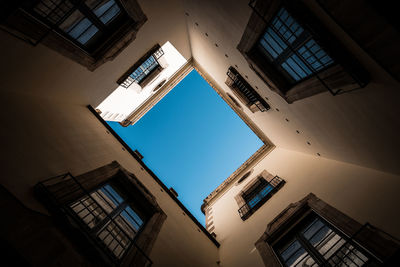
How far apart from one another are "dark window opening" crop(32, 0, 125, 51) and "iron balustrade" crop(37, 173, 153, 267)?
318 cm

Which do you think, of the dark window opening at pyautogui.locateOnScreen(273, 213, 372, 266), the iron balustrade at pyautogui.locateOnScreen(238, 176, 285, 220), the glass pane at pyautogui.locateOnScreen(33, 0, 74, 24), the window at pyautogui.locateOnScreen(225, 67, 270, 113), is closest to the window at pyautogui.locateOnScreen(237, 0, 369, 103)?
the window at pyautogui.locateOnScreen(225, 67, 270, 113)

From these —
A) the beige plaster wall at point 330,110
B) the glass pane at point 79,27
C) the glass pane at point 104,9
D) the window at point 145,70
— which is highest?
the glass pane at point 104,9

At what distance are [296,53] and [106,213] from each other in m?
4.84

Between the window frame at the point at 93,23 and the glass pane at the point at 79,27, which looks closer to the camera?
the window frame at the point at 93,23

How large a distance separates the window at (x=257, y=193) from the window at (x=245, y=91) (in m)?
2.98

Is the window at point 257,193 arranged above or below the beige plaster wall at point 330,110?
below

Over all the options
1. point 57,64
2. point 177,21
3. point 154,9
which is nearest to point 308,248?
point 57,64

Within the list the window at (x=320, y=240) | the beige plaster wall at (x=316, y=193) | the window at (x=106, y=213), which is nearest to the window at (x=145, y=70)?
the window at (x=106, y=213)

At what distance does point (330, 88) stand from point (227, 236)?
705cm

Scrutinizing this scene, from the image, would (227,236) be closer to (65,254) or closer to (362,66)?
(65,254)

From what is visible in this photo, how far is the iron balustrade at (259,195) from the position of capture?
29.7 feet

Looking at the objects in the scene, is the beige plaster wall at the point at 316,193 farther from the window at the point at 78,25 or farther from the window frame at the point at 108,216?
the window at the point at 78,25

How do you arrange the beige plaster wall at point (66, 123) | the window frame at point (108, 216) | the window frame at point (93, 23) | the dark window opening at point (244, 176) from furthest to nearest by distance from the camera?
the dark window opening at point (244, 176), the window frame at point (93, 23), the window frame at point (108, 216), the beige plaster wall at point (66, 123)

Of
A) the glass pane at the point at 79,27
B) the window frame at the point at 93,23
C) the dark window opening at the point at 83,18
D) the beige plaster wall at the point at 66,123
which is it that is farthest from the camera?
the glass pane at the point at 79,27
